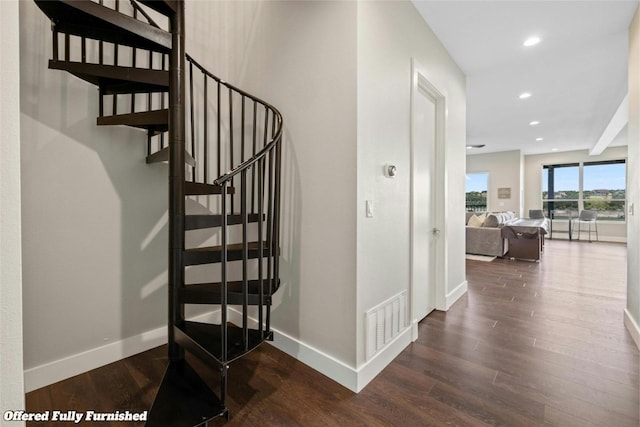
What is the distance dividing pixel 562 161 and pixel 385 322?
10871 millimetres

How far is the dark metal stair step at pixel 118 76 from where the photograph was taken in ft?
5.32

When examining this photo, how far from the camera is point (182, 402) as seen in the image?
1516 mm

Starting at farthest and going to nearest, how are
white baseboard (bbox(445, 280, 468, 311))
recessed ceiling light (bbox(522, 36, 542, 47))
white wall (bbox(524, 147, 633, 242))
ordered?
white wall (bbox(524, 147, 633, 242)) < white baseboard (bbox(445, 280, 468, 311)) < recessed ceiling light (bbox(522, 36, 542, 47))

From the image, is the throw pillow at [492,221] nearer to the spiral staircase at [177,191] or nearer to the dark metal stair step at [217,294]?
the spiral staircase at [177,191]

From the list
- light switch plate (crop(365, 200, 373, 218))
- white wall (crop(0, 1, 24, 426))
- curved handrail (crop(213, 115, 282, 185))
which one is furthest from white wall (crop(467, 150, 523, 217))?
white wall (crop(0, 1, 24, 426))

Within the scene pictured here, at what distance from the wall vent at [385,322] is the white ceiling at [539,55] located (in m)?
2.56

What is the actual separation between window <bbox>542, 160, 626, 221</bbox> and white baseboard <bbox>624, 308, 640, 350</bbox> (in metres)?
8.45

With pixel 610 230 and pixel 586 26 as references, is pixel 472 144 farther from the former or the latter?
pixel 586 26

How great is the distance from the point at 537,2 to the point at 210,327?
3.68m

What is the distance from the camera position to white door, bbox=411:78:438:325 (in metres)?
2.51

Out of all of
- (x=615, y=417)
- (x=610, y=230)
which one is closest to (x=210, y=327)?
(x=615, y=417)

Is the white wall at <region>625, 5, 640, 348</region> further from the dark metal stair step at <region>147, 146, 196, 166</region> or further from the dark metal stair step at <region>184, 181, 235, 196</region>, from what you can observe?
the dark metal stair step at <region>147, 146, 196, 166</region>

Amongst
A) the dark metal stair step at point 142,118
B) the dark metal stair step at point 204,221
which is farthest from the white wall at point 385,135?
the dark metal stair step at point 142,118

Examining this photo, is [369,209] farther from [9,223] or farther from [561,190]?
[561,190]
